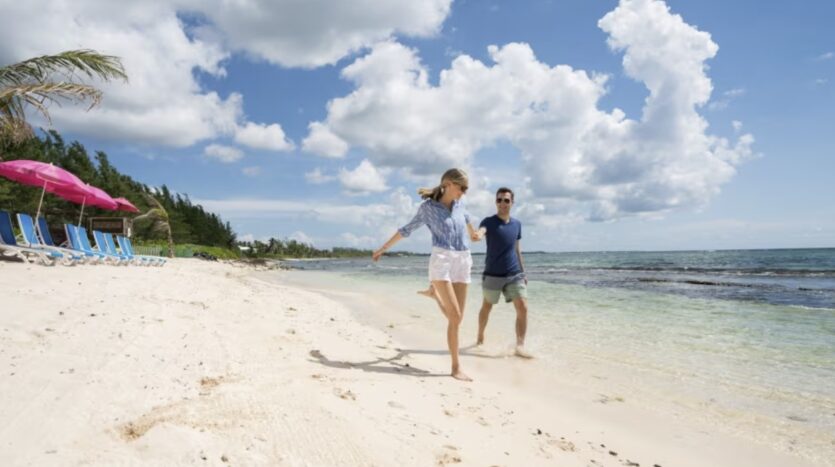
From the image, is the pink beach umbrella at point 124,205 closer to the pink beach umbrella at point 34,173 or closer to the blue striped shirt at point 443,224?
the pink beach umbrella at point 34,173

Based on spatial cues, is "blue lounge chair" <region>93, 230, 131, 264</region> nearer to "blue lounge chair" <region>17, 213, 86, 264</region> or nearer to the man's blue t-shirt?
"blue lounge chair" <region>17, 213, 86, 264</region>

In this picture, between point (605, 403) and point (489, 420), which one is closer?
point (489, 420)

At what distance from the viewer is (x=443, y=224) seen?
14.9 ft

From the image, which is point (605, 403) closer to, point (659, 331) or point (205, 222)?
point (659, 331)

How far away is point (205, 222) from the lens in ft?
192

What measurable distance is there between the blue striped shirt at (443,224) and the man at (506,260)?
1448mm

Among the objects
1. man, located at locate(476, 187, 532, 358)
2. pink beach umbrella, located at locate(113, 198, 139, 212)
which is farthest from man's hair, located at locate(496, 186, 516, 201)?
pink beach umbrella, located at locate(113, 198, 139, 212)

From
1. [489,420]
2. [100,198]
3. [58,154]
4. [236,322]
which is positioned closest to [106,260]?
[100,198]

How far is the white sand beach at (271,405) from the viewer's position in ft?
7.51

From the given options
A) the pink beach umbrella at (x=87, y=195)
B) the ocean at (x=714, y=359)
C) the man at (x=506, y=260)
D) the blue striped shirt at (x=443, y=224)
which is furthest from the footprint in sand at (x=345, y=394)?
Answer: the pink beach umbrella at (x=87, y=195)

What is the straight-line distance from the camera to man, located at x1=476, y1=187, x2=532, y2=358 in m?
6.03

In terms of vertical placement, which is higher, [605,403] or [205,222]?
[205,222]

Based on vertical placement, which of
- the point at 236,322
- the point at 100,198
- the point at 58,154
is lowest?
the point at 236,322

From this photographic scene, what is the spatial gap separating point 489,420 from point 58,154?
153 feet
